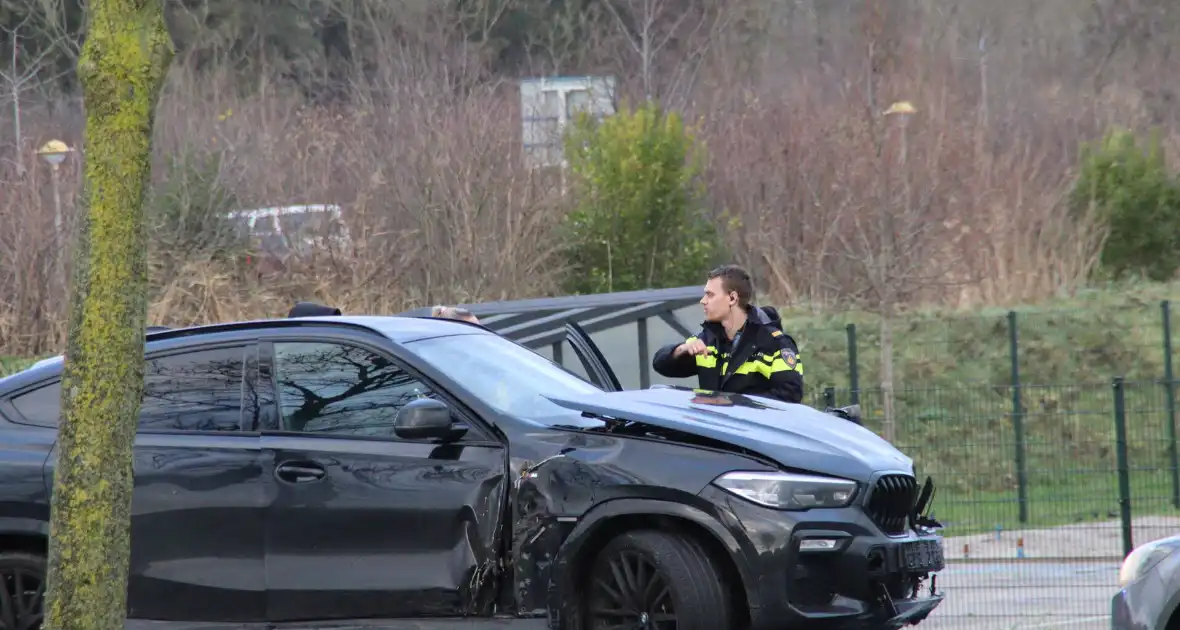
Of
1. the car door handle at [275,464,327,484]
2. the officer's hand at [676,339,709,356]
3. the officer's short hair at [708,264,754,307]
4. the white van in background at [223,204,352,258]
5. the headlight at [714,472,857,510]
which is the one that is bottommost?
the headlight at [714,472,857,510]

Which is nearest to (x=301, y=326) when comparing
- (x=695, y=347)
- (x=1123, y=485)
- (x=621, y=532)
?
(x=621, y=532)

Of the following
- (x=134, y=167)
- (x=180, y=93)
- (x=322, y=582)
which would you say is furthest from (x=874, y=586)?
(x=180, y=93)

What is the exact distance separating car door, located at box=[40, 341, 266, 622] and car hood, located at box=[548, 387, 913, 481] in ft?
4.33

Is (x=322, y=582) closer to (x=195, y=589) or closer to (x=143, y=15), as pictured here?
(x=195, y=589)

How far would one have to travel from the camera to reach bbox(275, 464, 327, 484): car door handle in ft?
23.8

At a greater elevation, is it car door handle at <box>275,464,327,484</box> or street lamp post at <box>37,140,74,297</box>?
street lamp post at <box>37,140,74,297</box>

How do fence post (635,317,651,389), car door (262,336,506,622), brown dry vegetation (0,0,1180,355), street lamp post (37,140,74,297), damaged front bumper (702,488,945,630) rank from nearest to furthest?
damaged front bumper (702,488,945,630) → car door (262,336,506,622) → fence post (635,317,651,389) → brown dry vegetation (0,0,1180,355) → street lamp post (37,140,74,297)

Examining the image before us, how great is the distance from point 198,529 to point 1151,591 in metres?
3.65

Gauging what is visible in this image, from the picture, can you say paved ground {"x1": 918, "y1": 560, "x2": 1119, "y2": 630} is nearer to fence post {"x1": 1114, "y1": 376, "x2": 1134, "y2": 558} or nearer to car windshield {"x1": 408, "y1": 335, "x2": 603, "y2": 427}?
fence post {"x1": 1114, "y1": 376, "x2": 1134, "y2": 558}

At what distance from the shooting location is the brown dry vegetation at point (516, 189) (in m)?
20.6

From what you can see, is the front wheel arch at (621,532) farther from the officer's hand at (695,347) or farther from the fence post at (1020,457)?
the fence post at (1020,457)

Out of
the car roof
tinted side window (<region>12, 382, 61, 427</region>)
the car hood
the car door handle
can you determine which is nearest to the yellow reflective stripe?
the car hood

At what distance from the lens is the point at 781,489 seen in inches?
268

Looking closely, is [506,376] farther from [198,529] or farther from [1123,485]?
[1123,485]
